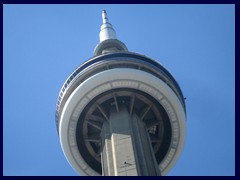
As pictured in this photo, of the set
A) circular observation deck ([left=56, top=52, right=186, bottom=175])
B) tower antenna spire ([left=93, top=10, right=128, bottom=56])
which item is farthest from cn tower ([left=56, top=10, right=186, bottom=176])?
tower antenna spire ([left=93, top=10, right=128, bottom=56])

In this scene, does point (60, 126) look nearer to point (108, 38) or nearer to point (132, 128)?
point (132, 128)

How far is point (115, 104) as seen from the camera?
3253 centimetres

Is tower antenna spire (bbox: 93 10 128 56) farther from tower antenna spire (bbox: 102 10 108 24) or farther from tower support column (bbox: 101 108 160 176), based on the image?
tower support column (bbox: 101 108 160 176)

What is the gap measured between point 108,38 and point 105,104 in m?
16.3

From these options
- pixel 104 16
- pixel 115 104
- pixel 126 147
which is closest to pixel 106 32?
pixel 104 16

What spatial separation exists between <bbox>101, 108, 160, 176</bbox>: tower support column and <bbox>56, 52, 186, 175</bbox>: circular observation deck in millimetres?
1204

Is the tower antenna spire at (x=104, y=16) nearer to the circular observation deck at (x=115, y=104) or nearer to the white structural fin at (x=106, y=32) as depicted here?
the white structural fin at (x=106, y=32)

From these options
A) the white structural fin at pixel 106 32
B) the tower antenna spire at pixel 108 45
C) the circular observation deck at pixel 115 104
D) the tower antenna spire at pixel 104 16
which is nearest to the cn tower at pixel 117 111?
the circular observation deck at pixel 115 104

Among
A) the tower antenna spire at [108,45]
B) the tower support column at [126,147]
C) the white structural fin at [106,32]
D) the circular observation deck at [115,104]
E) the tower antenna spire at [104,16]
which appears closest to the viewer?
the tower support column at [126,147]

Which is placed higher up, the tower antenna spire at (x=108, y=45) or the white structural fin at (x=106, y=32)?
the white structural fin at (x=106, y=32)

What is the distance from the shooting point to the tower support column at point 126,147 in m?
26.6

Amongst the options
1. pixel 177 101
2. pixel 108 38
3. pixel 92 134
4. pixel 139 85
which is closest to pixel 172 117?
pixel 177 101

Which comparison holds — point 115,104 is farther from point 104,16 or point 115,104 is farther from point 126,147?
point 104,16

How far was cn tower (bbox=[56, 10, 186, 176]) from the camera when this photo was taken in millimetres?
31016
